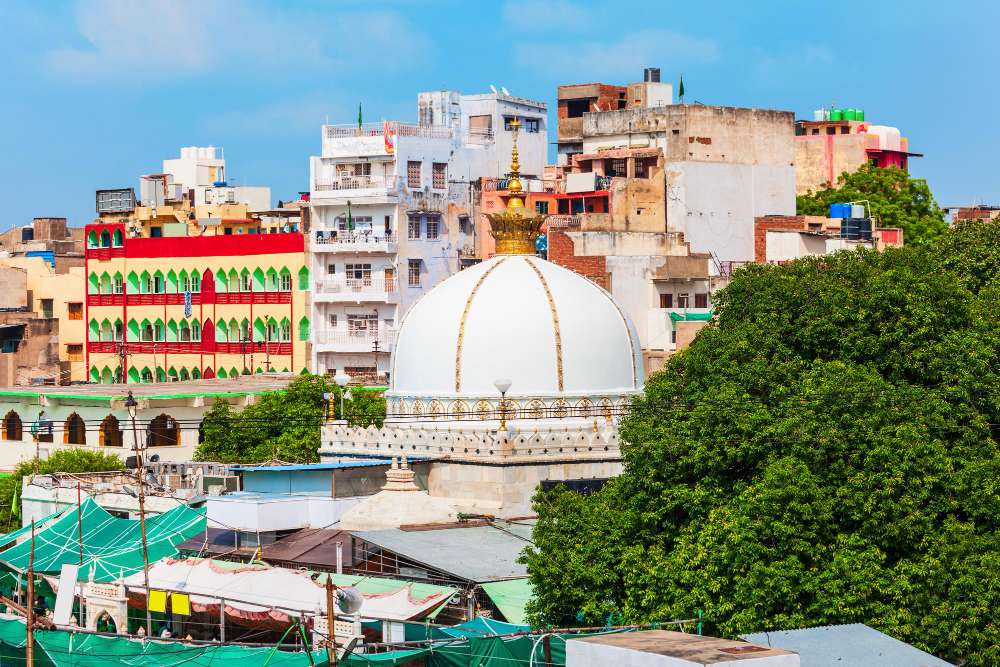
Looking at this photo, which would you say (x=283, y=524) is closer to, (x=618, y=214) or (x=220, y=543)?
(x=220, y=543)

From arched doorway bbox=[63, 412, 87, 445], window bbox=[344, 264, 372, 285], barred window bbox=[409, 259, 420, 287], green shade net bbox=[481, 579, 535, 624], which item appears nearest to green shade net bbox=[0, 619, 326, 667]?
green shade net bbox=[481, 579, 535, 624]

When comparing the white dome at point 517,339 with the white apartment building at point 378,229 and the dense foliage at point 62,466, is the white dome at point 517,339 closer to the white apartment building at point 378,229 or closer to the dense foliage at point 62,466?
the dense foliage at point 62,466

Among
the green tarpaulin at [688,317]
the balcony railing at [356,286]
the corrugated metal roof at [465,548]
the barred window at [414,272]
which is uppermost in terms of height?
the barred window at [414,272]

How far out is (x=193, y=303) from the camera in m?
74.8

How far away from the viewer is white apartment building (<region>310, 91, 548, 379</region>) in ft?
226

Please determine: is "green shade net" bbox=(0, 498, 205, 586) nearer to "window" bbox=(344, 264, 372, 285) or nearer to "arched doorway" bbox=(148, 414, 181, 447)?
"arched doorway" bbox=(148, 414, 181, 447)

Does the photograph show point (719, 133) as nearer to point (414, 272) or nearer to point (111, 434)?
point (414, 272)

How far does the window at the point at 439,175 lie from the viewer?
71.4m

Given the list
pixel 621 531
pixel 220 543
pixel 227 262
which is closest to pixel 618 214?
pixel 227 262

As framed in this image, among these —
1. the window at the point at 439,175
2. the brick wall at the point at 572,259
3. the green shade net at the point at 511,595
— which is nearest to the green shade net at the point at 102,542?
the green shade net at the point at 511,595

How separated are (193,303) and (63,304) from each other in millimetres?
8393

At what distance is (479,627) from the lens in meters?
26.4

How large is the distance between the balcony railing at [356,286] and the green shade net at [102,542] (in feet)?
98.3

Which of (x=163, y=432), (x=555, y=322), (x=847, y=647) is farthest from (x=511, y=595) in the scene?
(x=163, y=432)
